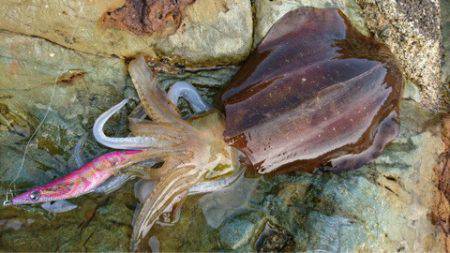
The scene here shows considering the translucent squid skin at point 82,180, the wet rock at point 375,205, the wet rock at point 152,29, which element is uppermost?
the wet rock at point 152,29

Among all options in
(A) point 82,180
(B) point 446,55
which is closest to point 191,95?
(A) point 82,180

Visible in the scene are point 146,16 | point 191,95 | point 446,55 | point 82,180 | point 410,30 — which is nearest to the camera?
point 82,180

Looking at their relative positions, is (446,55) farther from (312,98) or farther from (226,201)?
(226,201)

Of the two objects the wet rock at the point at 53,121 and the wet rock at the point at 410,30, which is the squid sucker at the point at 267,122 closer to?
the wet rock at the point at 53,121

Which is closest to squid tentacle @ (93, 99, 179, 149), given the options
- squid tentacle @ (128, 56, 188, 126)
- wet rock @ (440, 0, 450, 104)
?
squid tentacle @ (128, 56, 188, 126)

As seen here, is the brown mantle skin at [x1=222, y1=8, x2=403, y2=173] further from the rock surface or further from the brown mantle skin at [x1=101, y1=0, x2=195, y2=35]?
the brown mantle skin at [x1=101, y1=0, x2=195, y2=35]

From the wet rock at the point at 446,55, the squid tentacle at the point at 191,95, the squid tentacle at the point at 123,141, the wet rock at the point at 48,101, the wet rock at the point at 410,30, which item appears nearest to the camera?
the squid tentacle at the point at 123,141

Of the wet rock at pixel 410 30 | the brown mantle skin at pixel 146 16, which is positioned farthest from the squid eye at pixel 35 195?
the wet rock at pixel 410 30
